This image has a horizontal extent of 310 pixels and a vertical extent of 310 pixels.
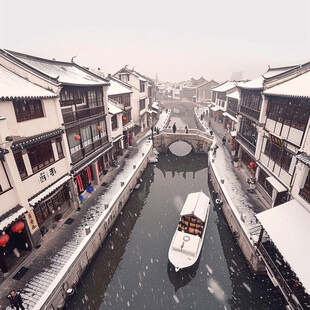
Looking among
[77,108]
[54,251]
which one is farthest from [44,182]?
[77,108]

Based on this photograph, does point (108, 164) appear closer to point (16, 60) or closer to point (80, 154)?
point (80, 154)

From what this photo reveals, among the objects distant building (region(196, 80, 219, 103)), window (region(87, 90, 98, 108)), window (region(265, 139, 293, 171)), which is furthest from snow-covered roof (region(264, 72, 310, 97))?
distant building (region(196, 80, 219, 103))

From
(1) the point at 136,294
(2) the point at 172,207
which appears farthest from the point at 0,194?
(2) the point at 172,207

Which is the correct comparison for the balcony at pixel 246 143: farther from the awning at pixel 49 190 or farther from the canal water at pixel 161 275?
the awning at pixel 49 190

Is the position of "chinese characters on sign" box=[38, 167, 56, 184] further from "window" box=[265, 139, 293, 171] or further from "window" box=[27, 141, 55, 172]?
"window" box=[265, 139, 293, 171]

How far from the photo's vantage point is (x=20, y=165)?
13375 mm

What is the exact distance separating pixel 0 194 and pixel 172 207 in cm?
1823

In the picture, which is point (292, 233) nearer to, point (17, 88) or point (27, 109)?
point (27, 109)

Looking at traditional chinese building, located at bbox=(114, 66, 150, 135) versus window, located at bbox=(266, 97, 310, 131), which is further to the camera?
traditional chinese building, located at bbox=(114, 66, 150, 135)

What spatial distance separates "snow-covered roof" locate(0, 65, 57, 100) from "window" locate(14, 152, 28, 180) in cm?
400

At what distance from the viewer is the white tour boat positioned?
595 inches

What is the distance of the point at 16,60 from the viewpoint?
14.9m

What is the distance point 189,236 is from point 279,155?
1126 cm

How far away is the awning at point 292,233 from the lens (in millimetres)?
10367
